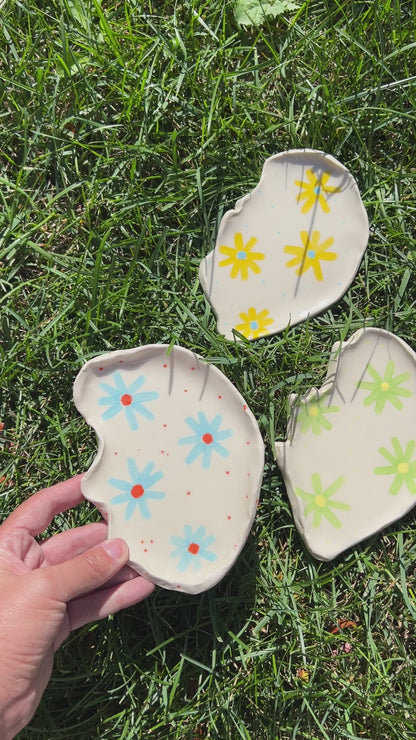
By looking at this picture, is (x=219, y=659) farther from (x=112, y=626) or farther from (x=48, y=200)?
(x=48, y=200)

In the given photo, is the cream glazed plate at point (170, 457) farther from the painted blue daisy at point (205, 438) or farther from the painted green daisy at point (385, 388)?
the painted green daisy at point (385, 388)

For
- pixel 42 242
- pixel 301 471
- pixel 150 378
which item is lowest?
pixel 301 471

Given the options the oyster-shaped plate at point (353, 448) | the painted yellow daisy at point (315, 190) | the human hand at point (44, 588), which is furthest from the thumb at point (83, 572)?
the painted yellow daisy at point (315, 190)

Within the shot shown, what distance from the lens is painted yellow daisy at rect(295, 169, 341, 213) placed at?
4.60ft

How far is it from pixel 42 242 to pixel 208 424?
554 mm

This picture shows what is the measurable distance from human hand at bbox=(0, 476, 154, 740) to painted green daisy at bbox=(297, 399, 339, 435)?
1.39 feet

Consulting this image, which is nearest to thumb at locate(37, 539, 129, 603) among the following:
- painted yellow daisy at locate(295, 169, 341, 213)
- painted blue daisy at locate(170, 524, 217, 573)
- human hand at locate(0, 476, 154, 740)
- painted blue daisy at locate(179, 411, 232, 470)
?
human hand at locate(0, 476, 154, 740)

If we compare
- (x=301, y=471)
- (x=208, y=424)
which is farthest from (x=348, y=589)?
(x=208, y=424)

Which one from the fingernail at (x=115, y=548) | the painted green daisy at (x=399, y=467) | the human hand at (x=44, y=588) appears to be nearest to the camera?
the human hand at (x=44, y=588)

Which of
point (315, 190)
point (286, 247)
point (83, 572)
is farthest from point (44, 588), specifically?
point (315, 190)

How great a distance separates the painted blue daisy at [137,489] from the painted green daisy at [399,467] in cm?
44

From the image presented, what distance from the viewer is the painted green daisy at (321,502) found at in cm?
134

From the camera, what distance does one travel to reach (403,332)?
141cm

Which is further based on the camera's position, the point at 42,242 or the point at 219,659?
the point at 42,242
